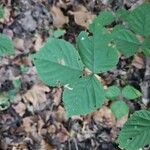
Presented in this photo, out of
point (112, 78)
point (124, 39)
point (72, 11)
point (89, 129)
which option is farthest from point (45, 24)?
point (124, 39)

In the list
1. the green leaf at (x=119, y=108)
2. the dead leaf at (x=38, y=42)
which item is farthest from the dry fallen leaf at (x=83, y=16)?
the green leaf at (x=119, y=108)

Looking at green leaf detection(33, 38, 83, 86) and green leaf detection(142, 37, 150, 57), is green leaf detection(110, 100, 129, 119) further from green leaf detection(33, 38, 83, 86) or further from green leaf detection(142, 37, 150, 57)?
green leaf detection(33, 38, 83, 86)

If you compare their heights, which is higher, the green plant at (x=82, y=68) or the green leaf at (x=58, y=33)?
the green leaf at (x=58, y=33)

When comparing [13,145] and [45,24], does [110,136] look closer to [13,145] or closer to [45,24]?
[13,145]

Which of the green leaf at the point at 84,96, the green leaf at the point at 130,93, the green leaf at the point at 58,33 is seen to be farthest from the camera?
the green leaf at the point at 58,33

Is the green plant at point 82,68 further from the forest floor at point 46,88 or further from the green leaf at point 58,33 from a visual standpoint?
the green leaf at point 58,33
